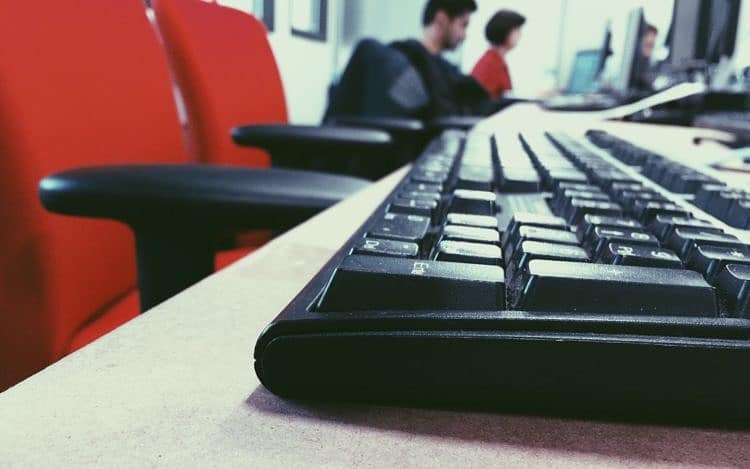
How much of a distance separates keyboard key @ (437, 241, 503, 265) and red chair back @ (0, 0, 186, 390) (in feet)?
1.26

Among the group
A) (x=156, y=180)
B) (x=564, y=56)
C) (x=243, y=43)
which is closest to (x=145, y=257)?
(x=156, y=180)

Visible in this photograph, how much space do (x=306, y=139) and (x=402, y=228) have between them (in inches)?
27.6

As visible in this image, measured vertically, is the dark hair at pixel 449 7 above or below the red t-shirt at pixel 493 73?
above

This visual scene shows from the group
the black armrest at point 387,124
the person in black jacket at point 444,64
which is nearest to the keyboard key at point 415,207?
the black armrest at point 387,124

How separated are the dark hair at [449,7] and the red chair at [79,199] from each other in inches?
111

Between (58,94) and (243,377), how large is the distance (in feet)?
1.42

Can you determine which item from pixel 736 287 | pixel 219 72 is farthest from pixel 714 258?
pixel 219 72

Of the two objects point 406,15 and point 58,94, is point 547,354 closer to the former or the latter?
point 58,94

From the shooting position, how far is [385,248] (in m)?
0.25

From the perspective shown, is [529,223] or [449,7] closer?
[529,223]

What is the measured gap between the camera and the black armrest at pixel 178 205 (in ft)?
1.47

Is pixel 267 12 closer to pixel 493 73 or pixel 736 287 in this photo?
pixel 493 73

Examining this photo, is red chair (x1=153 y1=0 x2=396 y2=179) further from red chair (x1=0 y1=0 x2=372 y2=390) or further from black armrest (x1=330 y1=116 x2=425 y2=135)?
black armrest (x1=330 y1=116 x2=425 y2=135)

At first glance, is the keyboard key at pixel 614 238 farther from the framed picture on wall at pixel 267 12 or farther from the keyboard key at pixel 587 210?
the framed picture on wall at pixel 267 12
